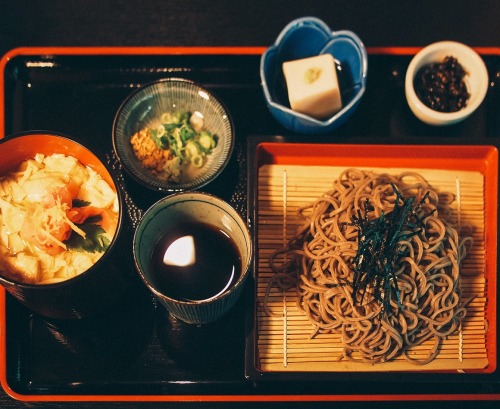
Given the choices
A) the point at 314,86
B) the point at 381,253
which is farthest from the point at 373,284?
the point at 314,86

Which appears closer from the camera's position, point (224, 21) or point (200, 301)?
point (200, 301)

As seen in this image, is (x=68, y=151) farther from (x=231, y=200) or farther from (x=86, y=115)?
(x=231, y=200)

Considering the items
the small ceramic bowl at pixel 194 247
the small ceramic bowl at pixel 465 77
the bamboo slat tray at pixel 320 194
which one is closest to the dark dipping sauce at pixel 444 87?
the small ceramic bowl at pixel 465 77

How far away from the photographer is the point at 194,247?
76.9 inches

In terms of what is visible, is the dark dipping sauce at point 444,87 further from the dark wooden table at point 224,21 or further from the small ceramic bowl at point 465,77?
the dark wooden table at point 224,21

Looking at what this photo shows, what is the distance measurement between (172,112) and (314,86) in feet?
1.88

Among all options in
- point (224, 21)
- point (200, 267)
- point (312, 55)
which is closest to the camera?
point (200, 267)

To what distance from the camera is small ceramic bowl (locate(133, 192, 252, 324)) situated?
1.78 m

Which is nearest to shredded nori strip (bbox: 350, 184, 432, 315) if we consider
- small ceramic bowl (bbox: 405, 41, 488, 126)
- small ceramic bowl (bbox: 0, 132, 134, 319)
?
small ceramic bowl (bbox: 405, 41, 488, 126)

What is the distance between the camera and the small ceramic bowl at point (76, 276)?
5.55 feet

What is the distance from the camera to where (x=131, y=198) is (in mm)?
2113

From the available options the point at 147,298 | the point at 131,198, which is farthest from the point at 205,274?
the point at 131,198

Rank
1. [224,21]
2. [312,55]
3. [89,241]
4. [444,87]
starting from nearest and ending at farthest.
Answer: [89,241]
[444,87]
[312,55]
[224,21]

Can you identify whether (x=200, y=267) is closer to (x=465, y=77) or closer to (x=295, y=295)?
(x=295, y=295)
